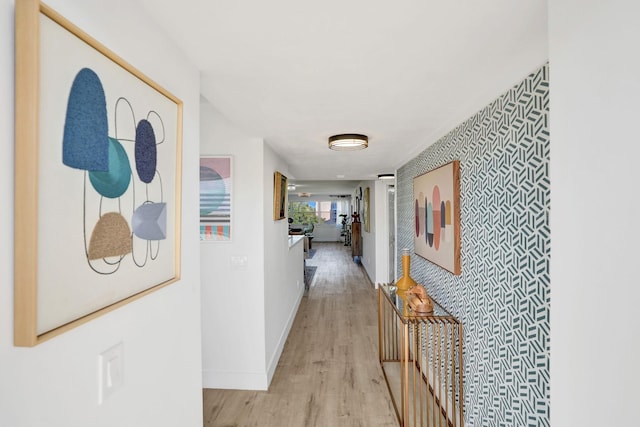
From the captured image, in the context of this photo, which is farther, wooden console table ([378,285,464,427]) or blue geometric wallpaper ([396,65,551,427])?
wooden console table ([378,285,464,427])

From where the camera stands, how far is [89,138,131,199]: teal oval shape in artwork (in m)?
0.74

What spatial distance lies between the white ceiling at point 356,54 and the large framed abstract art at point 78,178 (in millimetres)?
353

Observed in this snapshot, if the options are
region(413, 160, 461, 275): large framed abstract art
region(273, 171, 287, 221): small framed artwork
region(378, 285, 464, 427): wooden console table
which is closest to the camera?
region(378, 285, 464, 427): wooden console table

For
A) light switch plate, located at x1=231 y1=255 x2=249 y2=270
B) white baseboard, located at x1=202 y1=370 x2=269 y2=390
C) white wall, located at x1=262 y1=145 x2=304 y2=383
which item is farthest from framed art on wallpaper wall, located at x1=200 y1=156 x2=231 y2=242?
white baseboard, located at x1=202 y1=370 x2=269 y2=390

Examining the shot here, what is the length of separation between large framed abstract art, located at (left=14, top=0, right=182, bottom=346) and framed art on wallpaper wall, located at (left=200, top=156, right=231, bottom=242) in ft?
5.67

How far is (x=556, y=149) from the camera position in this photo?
88 cm

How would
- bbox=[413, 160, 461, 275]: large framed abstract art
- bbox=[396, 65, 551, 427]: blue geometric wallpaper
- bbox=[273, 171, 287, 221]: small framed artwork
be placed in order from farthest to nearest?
bbox=[273, 171, 287, 221]: small framed artwork, bbox=[413, 160, 461, 275]: large framed abstract art, bbox=[396, 65, 551, 427]: blue geometric wallpaper

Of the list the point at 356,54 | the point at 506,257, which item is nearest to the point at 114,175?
the point at 356,54

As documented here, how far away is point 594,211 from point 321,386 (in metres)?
2.61

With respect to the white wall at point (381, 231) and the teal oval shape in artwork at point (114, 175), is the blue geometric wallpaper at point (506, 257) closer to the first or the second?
the teal oval shape in artwork at point (114, 175)

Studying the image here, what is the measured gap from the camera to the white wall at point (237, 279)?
2713 mm

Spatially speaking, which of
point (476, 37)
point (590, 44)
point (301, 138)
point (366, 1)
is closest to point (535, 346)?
point (590, 44)

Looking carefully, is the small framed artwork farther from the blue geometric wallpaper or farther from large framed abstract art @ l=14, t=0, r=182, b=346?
large framed abstract art @ l=14, t=0, r=182, b=346

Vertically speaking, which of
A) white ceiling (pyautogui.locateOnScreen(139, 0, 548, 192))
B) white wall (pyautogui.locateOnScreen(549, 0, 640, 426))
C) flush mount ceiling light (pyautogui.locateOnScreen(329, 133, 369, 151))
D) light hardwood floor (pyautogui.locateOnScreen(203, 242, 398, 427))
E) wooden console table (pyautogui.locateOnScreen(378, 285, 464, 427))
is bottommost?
light hardwood floor (pyautogui.locateOnScreen(203, 242, 398, 427))
